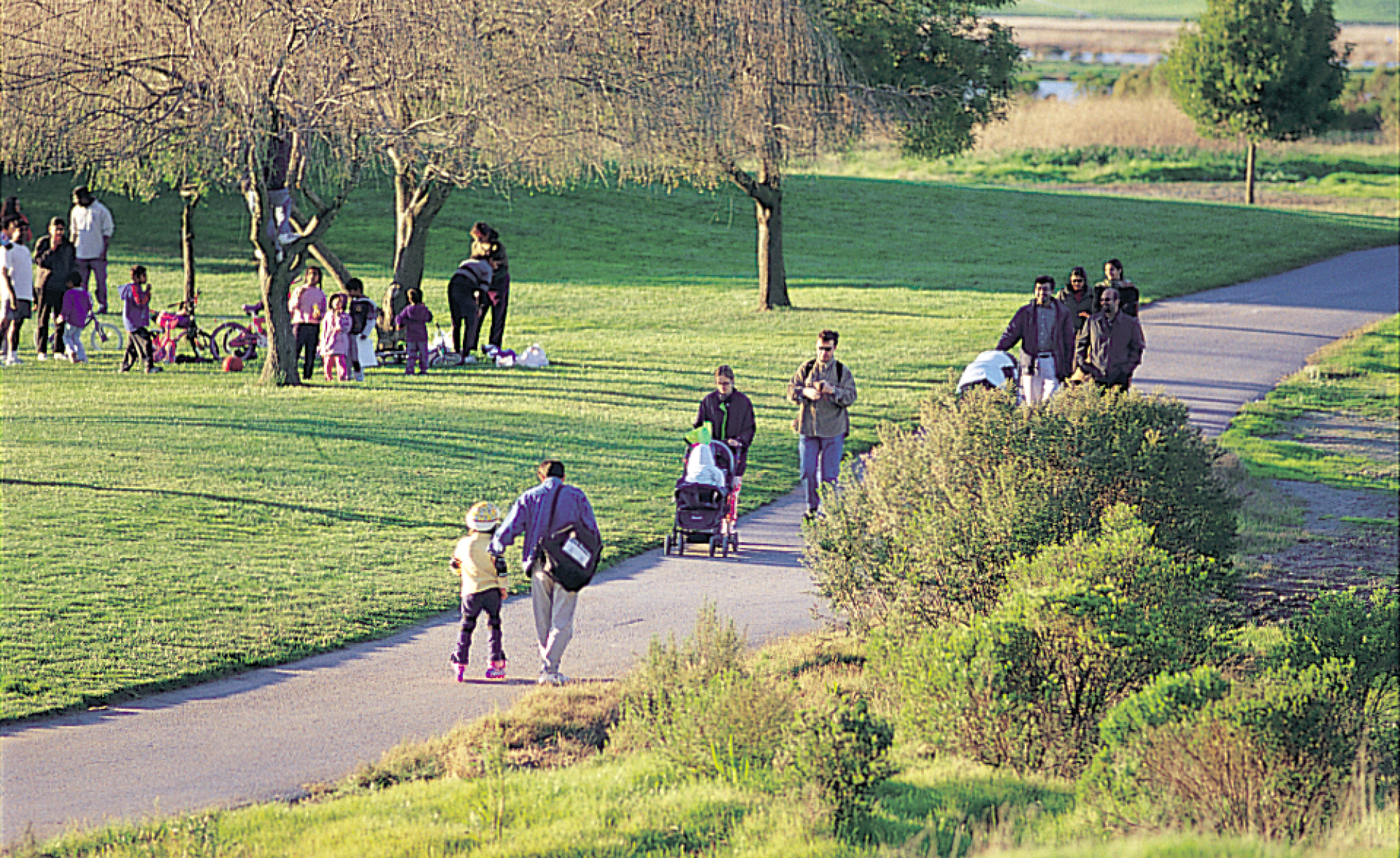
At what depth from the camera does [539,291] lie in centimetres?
3334

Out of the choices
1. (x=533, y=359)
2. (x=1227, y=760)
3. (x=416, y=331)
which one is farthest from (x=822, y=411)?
(x=533, y=359)

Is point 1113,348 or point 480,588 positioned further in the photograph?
point 1113,348

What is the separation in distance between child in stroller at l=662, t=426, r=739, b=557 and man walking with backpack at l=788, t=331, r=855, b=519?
0.88 m

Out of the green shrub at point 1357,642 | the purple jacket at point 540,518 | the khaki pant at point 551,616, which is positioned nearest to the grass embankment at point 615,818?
the khaki pant at point 551,616

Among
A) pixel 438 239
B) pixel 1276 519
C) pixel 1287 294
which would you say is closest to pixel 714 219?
pixel 438 239

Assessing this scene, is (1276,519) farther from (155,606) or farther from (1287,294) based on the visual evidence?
(1287,294)

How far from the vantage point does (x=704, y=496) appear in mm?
12211

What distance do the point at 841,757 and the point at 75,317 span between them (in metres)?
17.7

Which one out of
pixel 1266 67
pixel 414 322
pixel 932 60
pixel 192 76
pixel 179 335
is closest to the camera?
pixel 192 76

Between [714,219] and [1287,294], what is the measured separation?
64.4 feet

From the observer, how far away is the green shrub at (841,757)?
631 cm

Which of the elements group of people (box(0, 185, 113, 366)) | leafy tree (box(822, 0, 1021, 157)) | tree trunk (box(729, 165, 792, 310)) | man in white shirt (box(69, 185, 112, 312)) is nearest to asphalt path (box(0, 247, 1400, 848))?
group of people (box(0, 185, 113, 366))

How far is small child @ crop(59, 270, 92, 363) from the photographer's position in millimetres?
20891

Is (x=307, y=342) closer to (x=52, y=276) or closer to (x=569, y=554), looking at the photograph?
(x=52, y=276)
